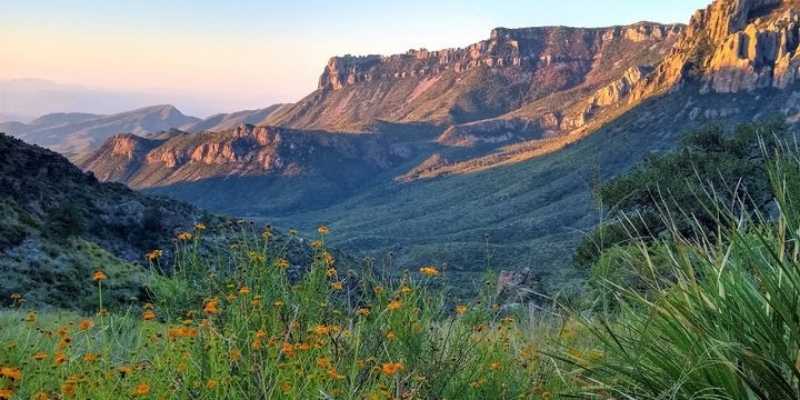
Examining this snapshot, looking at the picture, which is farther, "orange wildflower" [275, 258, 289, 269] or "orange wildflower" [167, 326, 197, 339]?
"orange wildflower" [275, 258, 289, 269]

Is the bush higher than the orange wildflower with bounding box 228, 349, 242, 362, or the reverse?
the orange wildflower with bounding box 228, 349, 242, 362

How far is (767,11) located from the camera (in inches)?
5034

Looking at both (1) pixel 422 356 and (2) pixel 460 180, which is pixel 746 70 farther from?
(1) pixel 422 356

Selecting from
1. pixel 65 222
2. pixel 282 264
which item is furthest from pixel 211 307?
pixel 65 222

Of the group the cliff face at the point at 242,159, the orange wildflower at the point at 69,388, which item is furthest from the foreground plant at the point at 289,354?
the cliff face at the point at 242,159

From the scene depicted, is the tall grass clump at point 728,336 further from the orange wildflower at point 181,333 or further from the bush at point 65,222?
the bush at point 65,222

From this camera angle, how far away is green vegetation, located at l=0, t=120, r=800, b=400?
2488 millimetres

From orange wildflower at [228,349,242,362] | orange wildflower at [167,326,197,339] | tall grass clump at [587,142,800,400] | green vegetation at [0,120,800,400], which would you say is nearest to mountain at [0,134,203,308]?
green vegetation at [0,120,800,400]

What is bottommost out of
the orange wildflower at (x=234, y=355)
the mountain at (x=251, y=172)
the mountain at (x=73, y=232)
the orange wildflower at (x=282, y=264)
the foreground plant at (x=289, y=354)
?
the mountain at (x=251, y=172)

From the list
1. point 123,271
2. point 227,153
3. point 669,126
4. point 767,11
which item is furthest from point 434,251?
point 227,153

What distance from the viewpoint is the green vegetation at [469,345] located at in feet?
8.16

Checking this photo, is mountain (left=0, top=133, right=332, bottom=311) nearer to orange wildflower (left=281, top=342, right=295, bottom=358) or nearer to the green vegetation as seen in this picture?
the green vegetation

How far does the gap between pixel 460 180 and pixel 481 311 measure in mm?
137940

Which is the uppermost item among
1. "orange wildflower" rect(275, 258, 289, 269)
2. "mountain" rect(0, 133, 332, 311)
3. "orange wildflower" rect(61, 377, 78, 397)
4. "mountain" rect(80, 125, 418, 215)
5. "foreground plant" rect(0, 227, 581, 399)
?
"orange wildflower" rect(275, 258, 289, 269)
